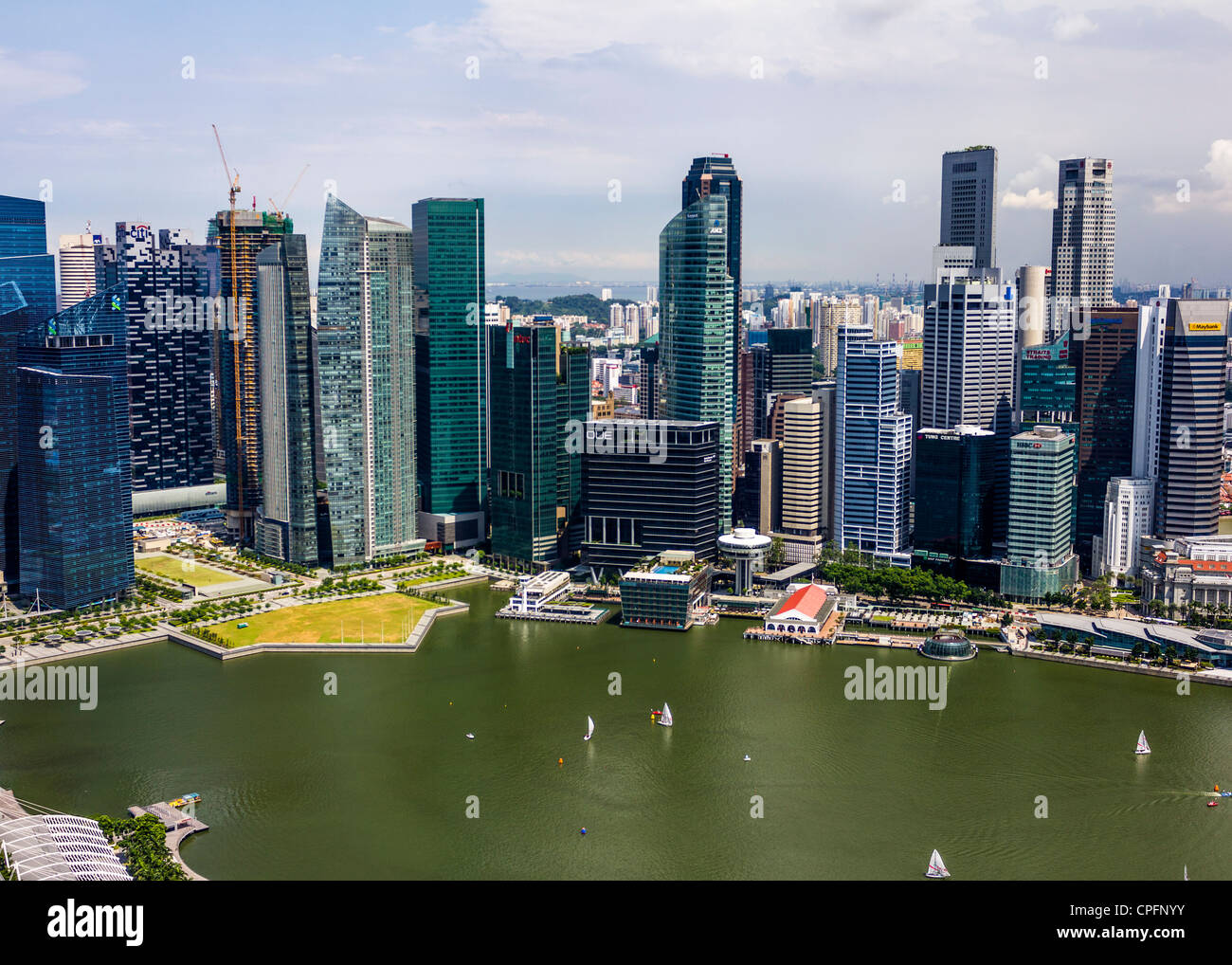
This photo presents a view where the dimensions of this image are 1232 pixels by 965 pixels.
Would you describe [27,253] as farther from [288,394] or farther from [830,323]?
[830,323]

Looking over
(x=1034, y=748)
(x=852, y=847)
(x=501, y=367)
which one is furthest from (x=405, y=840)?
(x=501, y=367)

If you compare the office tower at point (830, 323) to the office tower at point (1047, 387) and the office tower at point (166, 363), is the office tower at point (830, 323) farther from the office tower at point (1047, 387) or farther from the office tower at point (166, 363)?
the office tower at point (166, 363)

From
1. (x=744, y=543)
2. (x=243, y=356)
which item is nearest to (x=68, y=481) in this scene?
(x=243, y=356)

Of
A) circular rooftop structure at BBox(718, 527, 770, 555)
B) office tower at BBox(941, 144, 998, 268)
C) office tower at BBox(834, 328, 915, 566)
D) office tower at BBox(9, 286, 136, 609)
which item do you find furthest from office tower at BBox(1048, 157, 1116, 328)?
office tower at BBox(9, 286, 136, 609)

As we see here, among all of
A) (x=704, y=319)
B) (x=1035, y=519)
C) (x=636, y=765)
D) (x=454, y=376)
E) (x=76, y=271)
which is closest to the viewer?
(x=636, y=765)

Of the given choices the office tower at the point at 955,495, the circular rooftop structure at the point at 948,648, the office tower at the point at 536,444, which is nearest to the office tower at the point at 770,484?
the office tower at the point at 955,495
